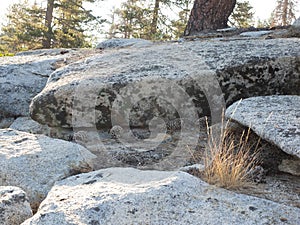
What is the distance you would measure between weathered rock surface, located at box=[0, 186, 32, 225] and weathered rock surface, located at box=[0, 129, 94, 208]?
40 centimetres

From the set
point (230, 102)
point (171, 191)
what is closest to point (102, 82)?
point (230, 102)

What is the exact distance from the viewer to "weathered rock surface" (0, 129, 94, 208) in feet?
10.8

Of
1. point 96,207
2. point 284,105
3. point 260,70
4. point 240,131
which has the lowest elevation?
point 96,207

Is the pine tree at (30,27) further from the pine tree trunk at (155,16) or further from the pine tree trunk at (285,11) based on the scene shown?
the pine tree trunk at (285,11)

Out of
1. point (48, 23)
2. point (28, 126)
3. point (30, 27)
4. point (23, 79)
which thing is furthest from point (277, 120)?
point (48, 23)

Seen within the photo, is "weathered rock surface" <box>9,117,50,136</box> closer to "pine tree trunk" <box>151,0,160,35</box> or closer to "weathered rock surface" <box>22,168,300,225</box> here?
"weathered rock surface" <box>22,168,300,225</box>

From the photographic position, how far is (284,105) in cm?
383

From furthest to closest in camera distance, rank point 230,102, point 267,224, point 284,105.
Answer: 1. point 230,102
2. point 284,105
3. point 267,224

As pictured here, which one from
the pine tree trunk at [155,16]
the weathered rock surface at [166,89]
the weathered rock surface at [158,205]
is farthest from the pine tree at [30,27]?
the weathered rock surface at [158,205]

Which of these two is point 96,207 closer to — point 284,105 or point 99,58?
point 284,105

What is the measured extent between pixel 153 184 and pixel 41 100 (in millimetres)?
2535

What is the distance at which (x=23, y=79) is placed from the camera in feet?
A: 21.3

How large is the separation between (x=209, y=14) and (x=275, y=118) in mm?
6021

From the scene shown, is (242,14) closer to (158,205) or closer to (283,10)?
(283,10)
